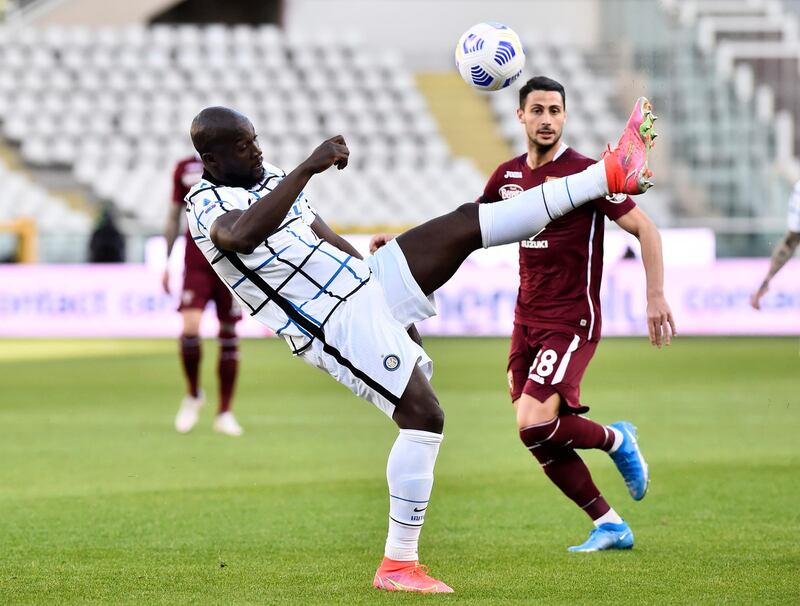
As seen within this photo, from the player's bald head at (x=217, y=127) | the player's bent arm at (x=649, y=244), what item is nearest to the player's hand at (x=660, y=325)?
the player's bent arm at (x=649, y=244)

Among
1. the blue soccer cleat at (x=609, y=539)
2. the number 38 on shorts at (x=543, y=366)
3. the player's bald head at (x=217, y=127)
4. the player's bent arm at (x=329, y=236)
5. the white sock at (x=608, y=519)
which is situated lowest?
the blue soccer cleat at (x=609, y=539)

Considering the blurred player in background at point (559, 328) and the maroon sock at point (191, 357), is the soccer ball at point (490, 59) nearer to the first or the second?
the blurred player in background at point (559, 328)

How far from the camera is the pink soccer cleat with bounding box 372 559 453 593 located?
5391mm

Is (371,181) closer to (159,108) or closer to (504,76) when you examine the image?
(159,108)

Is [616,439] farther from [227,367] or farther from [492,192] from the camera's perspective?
[227,367]

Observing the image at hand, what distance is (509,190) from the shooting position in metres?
6.66

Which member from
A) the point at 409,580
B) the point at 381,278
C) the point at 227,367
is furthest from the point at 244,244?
the point at 227,367

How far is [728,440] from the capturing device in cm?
1062

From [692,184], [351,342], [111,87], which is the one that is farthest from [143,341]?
[351,342]

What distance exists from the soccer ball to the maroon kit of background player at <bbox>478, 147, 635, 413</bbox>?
0.43m

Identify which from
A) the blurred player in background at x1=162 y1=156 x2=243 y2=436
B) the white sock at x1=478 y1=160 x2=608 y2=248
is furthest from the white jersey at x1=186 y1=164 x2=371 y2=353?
the blurred player in background at x1=162 y1=156 x2=243 y2=436

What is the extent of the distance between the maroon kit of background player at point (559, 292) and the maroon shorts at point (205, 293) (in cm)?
463

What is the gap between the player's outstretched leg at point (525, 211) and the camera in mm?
5477

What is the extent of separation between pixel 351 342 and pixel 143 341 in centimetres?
1622
